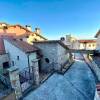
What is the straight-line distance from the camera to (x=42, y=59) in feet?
61.7

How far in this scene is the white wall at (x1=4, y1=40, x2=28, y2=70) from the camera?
15.7m

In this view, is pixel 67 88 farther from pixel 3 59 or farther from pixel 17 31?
pixel 17 31

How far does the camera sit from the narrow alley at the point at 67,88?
11.4 meters

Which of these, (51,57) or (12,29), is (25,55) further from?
(12,29)

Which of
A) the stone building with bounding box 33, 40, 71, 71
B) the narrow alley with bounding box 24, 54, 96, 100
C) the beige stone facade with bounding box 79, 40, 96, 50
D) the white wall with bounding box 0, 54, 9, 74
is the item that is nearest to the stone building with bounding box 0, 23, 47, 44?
the stone building with bounding box 33, 40, 71, 71

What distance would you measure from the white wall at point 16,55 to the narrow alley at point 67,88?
3782 mm

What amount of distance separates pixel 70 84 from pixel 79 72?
13.9 feet

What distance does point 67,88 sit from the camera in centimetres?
1295

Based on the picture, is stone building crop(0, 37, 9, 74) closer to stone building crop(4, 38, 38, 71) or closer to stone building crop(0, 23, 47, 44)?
stone building crop(4, 38, 38, 71)

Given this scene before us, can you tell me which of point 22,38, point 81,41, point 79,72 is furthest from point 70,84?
point 81,41

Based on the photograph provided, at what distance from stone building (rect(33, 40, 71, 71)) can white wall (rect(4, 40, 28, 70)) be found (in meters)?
3.57

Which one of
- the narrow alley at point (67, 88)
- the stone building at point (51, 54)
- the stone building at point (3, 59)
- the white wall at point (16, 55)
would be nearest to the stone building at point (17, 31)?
the stone building at point (51, 54)

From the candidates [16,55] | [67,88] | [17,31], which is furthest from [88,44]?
[67,88]

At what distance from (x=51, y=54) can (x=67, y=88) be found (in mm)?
6049
